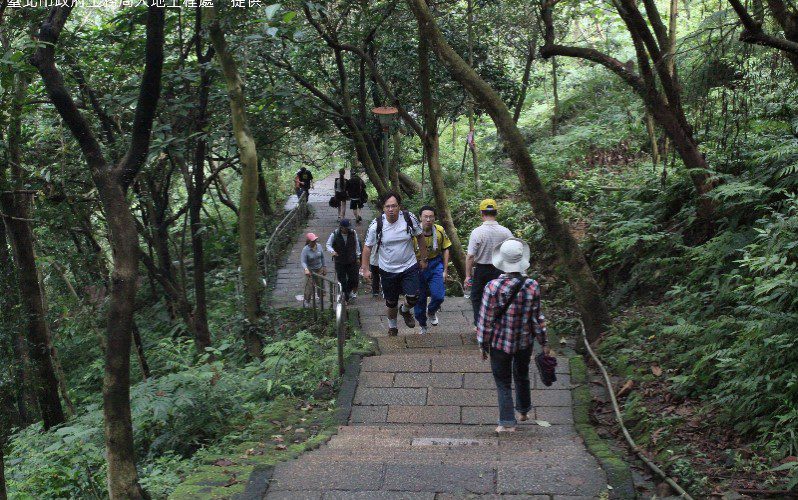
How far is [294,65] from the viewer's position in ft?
52.6

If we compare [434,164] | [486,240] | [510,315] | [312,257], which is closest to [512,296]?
[510,315]

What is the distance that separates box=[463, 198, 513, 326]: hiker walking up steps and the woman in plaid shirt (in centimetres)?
179

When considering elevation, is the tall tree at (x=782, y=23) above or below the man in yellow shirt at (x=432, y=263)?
above

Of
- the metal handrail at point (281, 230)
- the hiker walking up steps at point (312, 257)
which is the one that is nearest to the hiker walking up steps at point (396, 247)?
the hiker walking up steps at point (312, 257)

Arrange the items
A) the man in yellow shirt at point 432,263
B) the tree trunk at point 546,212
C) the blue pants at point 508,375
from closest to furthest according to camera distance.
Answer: the blue pants at point 508,375 < the tree trunk at point 546,212 < the man in yellow shirt at point 432,263

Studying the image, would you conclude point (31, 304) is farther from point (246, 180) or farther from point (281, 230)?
point (281, 230)

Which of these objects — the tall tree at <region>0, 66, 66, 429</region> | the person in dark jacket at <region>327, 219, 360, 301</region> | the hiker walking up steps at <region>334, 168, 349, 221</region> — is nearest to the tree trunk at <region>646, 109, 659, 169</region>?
the person in dark jacket at <region>327, 219, 360, 301</region>

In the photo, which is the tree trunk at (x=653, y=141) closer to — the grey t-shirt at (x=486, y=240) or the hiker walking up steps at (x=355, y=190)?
the grey t-shirt at (x=486, y=240)

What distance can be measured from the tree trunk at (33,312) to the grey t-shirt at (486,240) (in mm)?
6796

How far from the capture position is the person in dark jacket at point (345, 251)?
11086 millimetres

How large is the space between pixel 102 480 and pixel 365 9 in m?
9.34

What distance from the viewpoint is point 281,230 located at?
737 inches

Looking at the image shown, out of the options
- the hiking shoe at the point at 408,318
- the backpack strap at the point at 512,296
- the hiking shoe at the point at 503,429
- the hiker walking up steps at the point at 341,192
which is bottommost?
the hiking shoe at the point at 503,429

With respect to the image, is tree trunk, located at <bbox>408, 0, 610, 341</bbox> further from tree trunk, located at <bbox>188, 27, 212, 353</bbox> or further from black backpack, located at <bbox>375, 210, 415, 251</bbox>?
tree trunk, located at <bbox>188, 27, 212, 353</bbox>
